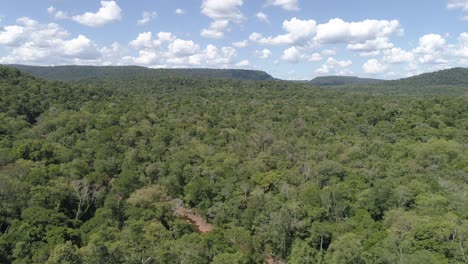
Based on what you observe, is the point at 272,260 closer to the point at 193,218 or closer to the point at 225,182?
the point at 193,218

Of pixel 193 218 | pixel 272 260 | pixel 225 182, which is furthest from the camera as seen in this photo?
pixel 225 182

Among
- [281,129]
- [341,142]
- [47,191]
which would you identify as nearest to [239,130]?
[281,129]

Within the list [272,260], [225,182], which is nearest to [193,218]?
[225,182]

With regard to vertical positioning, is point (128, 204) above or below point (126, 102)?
below

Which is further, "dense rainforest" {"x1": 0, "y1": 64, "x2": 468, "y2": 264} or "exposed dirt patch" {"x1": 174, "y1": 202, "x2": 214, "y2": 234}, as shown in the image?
"exposed dirt patch" {"x1": 174, "y1": 202, "x2": 214, "y2": 234}

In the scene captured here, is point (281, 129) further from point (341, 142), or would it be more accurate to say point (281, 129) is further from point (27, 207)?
point (27, 207)

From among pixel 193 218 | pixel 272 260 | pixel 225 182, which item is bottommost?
pixel 193 218

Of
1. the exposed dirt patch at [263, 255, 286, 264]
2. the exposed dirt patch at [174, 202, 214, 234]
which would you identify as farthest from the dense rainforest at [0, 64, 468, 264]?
the exposed dirt patch at [174, 202, 214, 234]

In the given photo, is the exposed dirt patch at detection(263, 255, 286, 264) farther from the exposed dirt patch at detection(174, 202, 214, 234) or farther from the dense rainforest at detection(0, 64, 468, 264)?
the exposed dirt patch at detection(174, 202, 214, 234)
